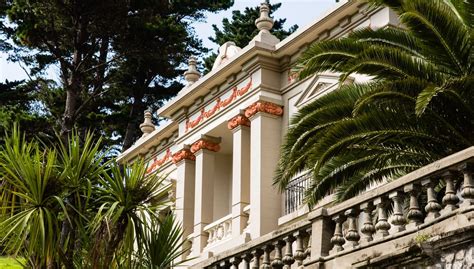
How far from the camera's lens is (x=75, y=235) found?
15648 mm

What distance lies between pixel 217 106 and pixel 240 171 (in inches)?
87.7

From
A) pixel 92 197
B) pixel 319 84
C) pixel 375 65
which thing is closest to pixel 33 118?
pixel 319 84

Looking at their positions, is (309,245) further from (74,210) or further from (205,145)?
(205,145)

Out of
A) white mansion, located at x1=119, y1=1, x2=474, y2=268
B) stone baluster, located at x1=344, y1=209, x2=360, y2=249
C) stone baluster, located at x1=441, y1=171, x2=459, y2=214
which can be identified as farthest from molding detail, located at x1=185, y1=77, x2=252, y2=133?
stone baluster, located at x1=441, y1=171, x2=459, y2=214

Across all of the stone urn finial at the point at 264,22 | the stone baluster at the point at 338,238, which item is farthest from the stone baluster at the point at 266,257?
the stone urn finial at the point at 264,22

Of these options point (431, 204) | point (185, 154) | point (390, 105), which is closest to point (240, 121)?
point (185, 154)

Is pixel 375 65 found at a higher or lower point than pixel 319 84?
lower

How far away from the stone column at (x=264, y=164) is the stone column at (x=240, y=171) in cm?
51

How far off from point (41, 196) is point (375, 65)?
18.7 feet

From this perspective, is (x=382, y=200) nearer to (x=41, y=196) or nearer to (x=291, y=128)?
(x=291, y=128)

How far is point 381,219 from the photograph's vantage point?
1031cm

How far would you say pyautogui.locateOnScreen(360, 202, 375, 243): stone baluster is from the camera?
34.4ft

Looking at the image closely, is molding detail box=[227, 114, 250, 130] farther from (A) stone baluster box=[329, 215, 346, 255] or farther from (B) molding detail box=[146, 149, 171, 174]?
(A) stone baluster box=[329, 215, 346, 255]

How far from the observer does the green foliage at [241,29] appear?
37.1 m
